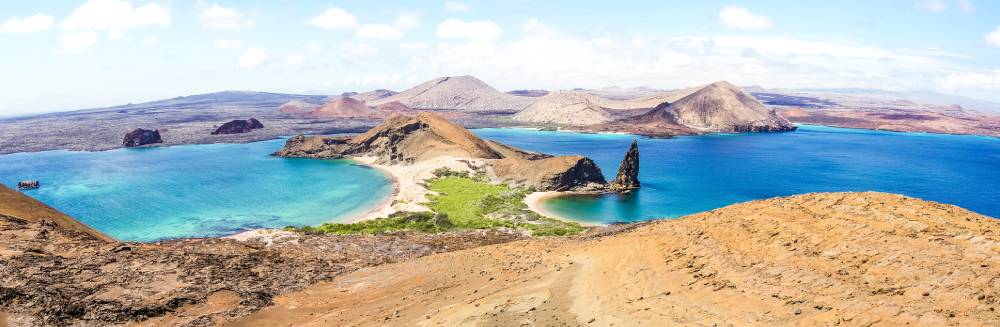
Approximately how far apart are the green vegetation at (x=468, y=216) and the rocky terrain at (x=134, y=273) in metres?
12.1

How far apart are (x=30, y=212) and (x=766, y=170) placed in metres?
115

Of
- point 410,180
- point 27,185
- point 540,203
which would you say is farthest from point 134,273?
point 27,185

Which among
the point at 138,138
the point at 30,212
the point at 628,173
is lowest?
the point at 628,173

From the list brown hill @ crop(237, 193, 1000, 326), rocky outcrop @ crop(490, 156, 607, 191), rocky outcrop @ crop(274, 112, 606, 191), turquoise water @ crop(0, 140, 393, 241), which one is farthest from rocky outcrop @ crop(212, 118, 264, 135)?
brown hill @ crop(237, 193, 1000, 326)

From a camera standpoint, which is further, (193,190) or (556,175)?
(193,190)

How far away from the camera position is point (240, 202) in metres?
72.4

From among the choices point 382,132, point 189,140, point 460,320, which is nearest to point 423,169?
point 382,132

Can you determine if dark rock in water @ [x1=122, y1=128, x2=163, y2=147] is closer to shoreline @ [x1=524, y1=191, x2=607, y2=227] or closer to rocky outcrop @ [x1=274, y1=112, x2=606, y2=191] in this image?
rocky outcrop @ [x1=274, y1=112, x2=606, y2=191]

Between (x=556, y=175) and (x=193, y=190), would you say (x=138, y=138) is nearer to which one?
(x=193, y=190)

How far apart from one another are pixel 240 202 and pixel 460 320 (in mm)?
63642

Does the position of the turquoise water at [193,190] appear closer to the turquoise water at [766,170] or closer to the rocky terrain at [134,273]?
the rocky terrain at [134,273]

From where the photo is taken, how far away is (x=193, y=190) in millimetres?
81875

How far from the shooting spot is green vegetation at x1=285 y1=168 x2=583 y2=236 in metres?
51.8

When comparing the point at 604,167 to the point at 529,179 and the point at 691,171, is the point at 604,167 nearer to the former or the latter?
the point at 691,171
